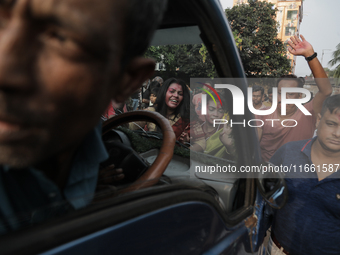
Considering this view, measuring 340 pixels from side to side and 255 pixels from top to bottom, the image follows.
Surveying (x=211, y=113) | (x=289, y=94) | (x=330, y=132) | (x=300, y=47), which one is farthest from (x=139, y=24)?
(x=289, y=94)

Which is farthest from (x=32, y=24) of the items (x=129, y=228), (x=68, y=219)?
(x=129, y=228)

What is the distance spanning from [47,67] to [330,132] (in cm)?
228

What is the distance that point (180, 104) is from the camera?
90.9 inches

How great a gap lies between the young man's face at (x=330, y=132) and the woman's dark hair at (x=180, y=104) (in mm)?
1136

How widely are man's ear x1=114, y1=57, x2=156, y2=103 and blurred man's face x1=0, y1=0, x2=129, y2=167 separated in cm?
14

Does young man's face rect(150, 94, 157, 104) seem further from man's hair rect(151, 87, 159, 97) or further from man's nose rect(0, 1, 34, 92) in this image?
man's nose rect(0, 1, 34, 92)

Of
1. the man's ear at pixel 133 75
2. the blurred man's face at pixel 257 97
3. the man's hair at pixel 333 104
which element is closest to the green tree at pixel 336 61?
the blurred man's face at pixel 257 97

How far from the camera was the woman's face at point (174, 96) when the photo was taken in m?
2.37

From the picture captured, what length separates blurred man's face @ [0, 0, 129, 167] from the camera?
53 centimetres

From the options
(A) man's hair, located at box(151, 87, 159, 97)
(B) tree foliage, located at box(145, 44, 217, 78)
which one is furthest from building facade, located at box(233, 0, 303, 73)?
(B) tree foliage, located at box(145, 44, 217, 78)

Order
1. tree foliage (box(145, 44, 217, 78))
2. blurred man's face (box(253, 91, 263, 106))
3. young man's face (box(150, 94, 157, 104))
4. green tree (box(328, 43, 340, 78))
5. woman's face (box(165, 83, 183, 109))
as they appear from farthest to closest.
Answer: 1. green tree (box(328, 43, 340, 78))
2. blurred man's face (box(253, 91, 263, 106))
3. young man's face (box(150, 94, 157, 104))
4. woman's face (box(165, 83, 183, 109))
5. tree foliage (box(145, 44, 217, 78))

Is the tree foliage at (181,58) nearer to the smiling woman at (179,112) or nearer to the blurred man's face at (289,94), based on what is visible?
the smiling woman at (179,112)

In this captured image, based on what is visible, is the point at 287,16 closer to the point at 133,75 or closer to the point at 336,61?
the point at 336,61

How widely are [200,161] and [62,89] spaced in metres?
1.36
